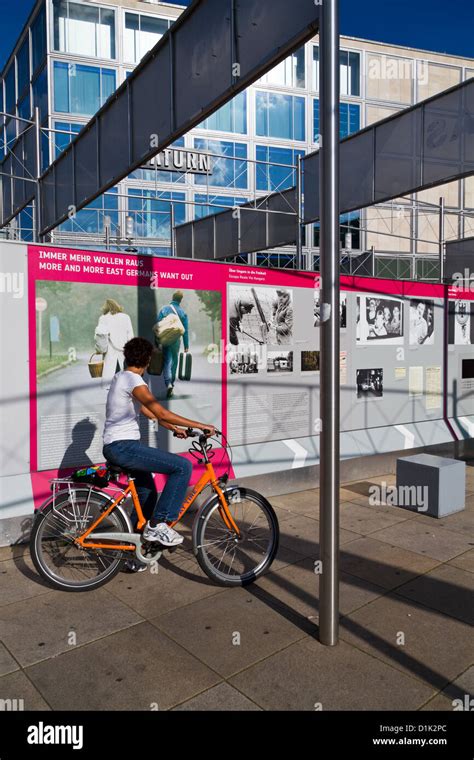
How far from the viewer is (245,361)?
6.97 m

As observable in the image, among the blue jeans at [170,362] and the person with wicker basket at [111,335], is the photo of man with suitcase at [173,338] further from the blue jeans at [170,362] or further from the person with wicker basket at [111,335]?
the person with wicker basket at [111,335]

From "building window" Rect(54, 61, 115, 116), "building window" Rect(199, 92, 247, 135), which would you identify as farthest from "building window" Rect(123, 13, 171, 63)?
"building window" Rect(199, 92, 247, 135)

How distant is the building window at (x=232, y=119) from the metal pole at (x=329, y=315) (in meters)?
30.2

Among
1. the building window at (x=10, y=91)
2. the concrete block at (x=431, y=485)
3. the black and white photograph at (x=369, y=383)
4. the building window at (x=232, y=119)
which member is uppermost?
the building window at (x=10, y=91)

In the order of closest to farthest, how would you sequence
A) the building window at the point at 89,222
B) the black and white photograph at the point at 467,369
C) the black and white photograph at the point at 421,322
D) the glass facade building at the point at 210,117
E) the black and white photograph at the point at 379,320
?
the black and white photograph at the point at 379,320 < the black and white photograph at the point at 421,322 < the black and white photograph at the point at 467,369 < the building window at the point at 89,222 < the glass facade building at the point at 210,117

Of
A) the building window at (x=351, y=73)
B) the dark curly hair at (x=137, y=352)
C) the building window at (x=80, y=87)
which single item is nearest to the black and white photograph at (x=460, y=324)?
the dark curly hair at (x=137, y=352)

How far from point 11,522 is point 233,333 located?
10.4 feet

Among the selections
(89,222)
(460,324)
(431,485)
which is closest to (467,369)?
(460,324)

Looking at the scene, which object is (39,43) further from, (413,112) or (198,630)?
(198,630)

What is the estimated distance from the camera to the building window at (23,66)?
3019 centimetres

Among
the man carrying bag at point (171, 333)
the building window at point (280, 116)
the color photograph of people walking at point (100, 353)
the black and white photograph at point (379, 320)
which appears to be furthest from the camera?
the building window at point (280, 116)

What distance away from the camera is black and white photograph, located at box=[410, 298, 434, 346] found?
8781 mm

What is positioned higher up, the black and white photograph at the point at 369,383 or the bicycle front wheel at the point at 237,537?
the black and white photograph at the point at 369,383

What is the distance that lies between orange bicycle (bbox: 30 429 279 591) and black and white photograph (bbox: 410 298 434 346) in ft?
16.9
